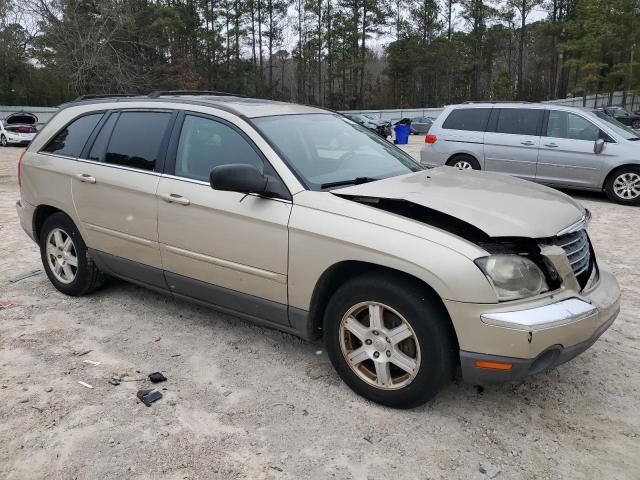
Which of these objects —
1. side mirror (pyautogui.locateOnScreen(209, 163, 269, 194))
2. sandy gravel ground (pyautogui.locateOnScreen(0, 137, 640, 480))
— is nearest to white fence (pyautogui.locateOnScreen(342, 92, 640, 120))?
sandy gravel ground (pyautogui.locateOnScreen(0, 137, 640, 480))

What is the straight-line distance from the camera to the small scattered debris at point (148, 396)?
10.5 feet

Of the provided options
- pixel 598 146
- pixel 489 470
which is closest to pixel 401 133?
pixel 598 146

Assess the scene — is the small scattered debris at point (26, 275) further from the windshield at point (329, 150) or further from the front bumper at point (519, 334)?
the front bumper at point (519, 334)

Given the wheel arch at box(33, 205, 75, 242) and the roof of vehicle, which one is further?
the wheel arch at box(33, 205, 75, 242)

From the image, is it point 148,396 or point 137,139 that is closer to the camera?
point 148,396

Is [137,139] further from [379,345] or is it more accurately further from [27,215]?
[379,345]

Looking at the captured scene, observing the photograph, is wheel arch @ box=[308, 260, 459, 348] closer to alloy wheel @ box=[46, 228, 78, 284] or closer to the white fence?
alloy wheel @ box=[46, 228, 78, 284]

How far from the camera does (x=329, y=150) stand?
3.84m

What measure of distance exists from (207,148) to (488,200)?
191 centimetres

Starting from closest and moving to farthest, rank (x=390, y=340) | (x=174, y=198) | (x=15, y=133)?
1. (x=390, y=340)
2. (x=174, y=198)
3. (x=15, y=133)

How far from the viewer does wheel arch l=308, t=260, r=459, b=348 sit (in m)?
2.88

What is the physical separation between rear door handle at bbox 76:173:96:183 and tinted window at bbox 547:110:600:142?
822 cm

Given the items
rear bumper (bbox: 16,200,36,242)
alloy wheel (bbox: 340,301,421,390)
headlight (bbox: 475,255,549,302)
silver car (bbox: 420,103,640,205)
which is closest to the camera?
headlight (bbox: 475,255,549,302)

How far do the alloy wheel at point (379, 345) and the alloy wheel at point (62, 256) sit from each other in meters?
2.76
